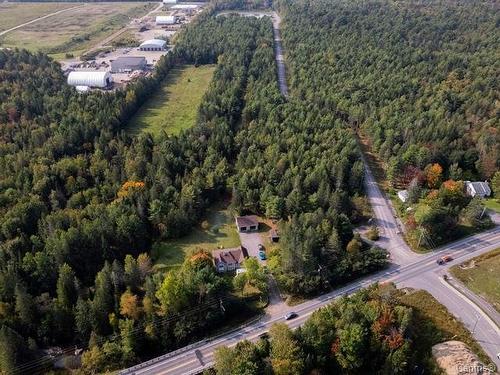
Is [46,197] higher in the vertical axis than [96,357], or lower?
higher

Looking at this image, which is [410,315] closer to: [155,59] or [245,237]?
[245,237]

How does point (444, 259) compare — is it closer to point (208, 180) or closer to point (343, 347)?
point (343, 347)

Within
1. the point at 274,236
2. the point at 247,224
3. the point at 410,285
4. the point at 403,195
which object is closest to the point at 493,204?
the point at 403,195

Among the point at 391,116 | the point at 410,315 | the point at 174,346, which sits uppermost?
the point at 391,116

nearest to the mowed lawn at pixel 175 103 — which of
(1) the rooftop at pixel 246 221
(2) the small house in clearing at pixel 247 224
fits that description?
(1) the rooftop at pixel 246 221

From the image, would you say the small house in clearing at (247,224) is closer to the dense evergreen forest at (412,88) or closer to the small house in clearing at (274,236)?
the small house in clearing at (274,236)

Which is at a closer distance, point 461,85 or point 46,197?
point 46,197

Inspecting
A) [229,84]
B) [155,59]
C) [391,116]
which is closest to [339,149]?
[391,116]
